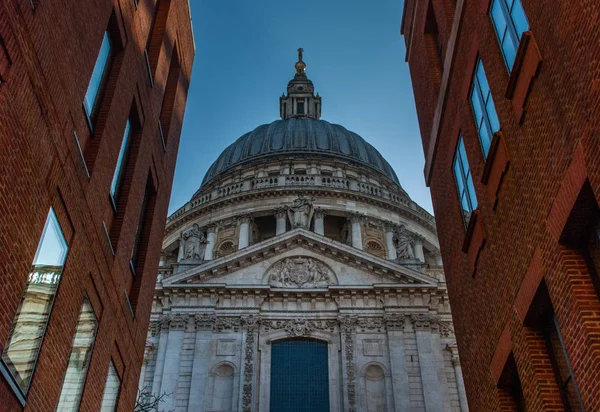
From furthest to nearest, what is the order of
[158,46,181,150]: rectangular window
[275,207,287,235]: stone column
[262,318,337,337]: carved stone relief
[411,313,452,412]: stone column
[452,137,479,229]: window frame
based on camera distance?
[275,207,287,235]: stone column
[262,318,337,337]: carved stone relief
[411,313,452,412]: stone column
[158,46,181,150]: rectangular window
[452,137,479,229]: window frame

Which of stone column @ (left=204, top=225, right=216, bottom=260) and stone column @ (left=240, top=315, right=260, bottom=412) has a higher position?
stone column @ (left=204, top=225, right=216, bottom=260)

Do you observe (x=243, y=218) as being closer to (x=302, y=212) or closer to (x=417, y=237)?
(x=302, y=212)

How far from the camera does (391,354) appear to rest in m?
30.6

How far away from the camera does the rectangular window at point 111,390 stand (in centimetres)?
1289

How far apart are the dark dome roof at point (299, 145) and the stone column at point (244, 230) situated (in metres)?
10.2

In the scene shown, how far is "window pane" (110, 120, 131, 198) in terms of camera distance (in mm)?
13578

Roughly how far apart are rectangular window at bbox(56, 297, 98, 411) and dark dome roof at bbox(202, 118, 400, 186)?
50510 mm

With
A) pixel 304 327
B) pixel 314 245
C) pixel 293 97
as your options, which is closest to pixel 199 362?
pixel 304 327

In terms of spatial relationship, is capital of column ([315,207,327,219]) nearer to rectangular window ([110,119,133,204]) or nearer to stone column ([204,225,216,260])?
stone column ([204,225,216,260])

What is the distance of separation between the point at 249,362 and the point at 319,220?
23517 mm

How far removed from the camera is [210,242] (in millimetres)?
53062

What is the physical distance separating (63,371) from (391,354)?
71.3 ft

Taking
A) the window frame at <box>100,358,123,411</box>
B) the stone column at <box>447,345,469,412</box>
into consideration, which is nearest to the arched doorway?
the stone column at <box>447,345,469,412</box>

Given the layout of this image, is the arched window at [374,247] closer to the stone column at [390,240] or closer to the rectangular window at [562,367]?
the stone column at [390,240]
